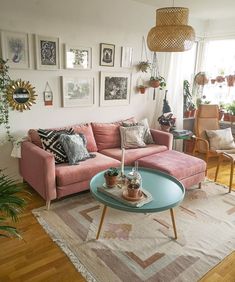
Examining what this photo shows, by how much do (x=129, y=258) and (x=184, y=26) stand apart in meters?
1.96

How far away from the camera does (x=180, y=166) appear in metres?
2.95

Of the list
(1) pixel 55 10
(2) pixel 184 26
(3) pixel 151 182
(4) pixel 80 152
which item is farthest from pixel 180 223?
(1) pixel 55 10

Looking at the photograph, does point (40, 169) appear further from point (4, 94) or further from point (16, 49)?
point (16, 49)

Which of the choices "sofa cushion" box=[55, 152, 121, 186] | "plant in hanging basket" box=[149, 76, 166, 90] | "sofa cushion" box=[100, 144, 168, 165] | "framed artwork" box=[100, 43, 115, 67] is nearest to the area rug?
"sofa cushion" box=[55, 152, 121, 186]

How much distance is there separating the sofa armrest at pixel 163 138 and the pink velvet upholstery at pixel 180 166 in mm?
406

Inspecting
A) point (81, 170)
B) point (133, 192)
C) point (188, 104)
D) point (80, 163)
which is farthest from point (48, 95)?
point (188, 104)

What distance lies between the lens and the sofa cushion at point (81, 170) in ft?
8.65

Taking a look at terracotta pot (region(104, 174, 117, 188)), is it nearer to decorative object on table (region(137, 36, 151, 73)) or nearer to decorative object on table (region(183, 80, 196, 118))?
decorative object on table (region(137, 36, 151, 73))

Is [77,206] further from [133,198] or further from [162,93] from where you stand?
[162,93]

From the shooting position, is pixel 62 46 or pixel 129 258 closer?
pixel 129 258

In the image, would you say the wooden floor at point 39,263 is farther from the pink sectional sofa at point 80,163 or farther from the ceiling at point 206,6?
the ceiling at point 206,6

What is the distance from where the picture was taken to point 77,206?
2.75 metres

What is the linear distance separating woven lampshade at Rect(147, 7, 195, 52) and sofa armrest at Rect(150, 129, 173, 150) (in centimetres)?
165

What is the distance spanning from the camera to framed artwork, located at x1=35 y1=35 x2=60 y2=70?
9.77 ft
